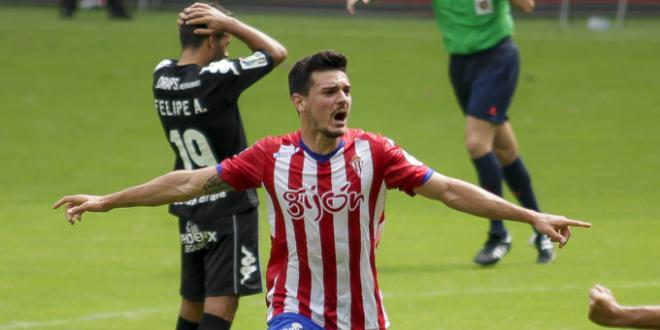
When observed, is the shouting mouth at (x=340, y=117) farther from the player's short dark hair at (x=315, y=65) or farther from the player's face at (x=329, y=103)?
the player's short dark hair at (x=315, y=65)

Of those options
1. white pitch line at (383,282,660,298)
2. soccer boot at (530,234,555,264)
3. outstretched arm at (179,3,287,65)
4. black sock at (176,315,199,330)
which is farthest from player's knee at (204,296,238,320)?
soccer boot at (530,234,555,264)

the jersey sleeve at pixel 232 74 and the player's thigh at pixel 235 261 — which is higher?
the jersey sleeve at pixel 232 74

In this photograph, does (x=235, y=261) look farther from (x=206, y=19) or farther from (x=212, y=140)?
(x=206, y=19)

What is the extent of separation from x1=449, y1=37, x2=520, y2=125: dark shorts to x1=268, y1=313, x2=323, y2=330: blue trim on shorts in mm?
5009

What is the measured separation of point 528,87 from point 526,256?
35.0 ft

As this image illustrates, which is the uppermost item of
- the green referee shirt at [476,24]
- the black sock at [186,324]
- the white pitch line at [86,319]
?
the green referee shirt at [476,24]

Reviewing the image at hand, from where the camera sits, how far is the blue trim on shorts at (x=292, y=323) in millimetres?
6809

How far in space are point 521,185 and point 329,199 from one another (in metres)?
5.21

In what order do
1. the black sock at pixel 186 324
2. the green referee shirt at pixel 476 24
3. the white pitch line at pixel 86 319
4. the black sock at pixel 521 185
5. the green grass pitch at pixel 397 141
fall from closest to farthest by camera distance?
the black sock at pixel 186 324
the white pitch line at pixel 86 319
the green grass pitch at pixel 397 141
the green referee shirt at pixel 476 24
the black sock at pixel 521 185

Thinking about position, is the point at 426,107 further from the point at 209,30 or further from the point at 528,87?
the point at 209,30

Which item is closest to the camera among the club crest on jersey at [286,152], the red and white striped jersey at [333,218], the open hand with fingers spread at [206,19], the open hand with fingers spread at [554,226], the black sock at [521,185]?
the open hand with fingers spread at [554,226]

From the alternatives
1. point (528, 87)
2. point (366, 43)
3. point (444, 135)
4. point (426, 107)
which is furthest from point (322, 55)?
point (366, 43)

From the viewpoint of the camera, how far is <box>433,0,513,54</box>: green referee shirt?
1163 centimetres

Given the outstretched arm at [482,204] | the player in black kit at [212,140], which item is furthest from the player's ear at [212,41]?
the outstretched arm at [482,204]
